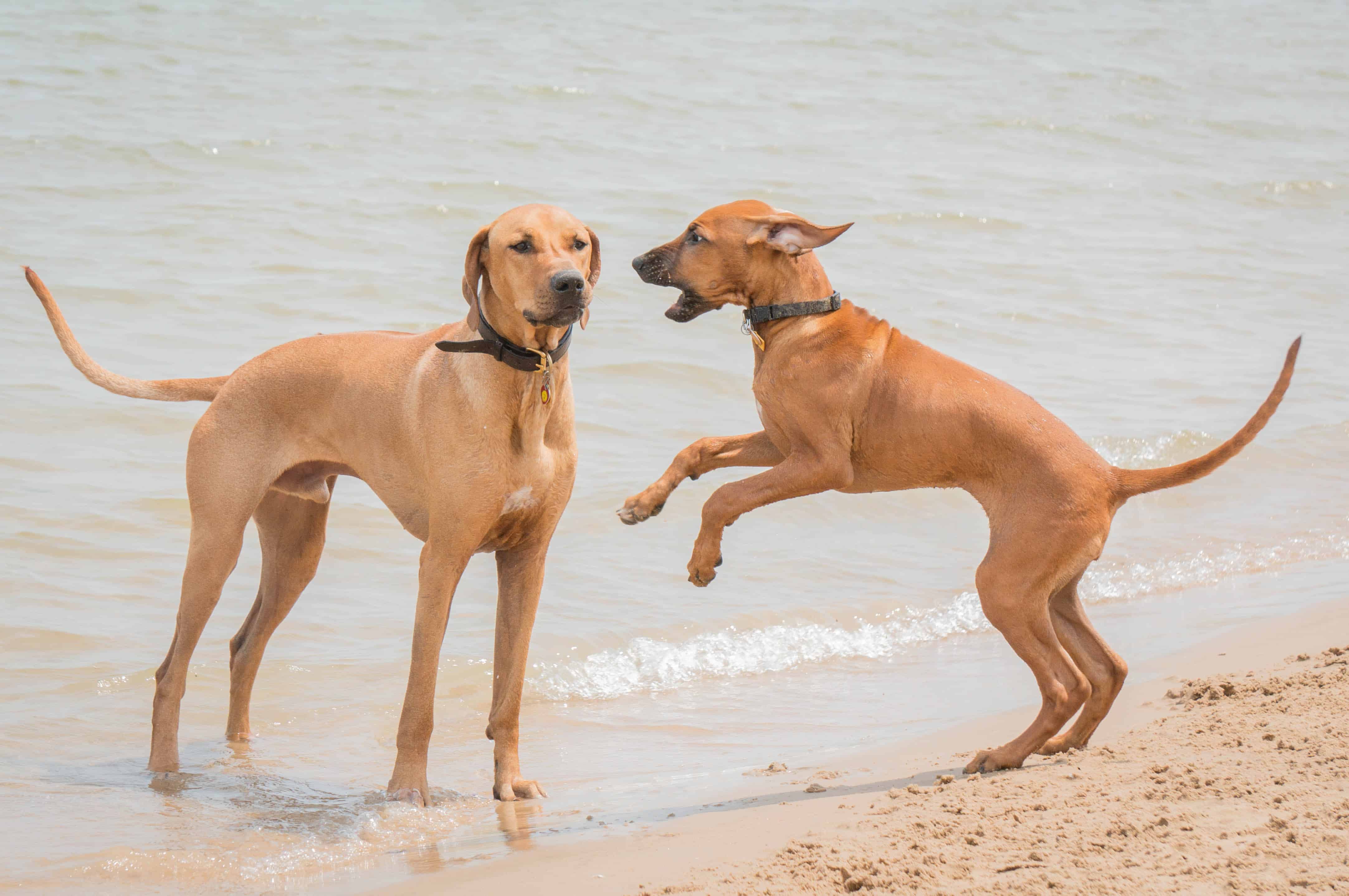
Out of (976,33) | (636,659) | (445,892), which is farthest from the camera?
(976,33)

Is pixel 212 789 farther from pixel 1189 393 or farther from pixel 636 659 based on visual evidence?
pixel 1189 393

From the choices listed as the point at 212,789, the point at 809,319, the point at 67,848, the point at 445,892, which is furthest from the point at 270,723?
the point at 809,319

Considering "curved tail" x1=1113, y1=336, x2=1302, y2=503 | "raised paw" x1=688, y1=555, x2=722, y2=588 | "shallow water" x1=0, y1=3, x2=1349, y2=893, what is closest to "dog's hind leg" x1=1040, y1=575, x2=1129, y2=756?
"curved tail" x1=1113, y1=336, x2=1302, y2=503

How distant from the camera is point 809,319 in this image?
498cm

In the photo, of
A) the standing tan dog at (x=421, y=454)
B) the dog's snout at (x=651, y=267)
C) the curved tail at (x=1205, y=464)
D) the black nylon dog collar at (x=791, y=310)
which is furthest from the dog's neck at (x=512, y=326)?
the curved tail at (x=1205, y=464)

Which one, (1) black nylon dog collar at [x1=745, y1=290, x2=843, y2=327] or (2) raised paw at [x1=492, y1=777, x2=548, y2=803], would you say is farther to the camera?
(1) black nylon dog collar at [x1=745, y1=290, x2=843, y2=327]

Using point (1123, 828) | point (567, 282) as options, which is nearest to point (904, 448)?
point (567, 282)

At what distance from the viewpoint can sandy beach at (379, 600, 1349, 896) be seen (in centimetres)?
318

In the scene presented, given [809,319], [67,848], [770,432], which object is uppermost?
[809,319]

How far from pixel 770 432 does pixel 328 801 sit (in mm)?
1985

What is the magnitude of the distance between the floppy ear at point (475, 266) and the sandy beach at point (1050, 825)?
5.68ft

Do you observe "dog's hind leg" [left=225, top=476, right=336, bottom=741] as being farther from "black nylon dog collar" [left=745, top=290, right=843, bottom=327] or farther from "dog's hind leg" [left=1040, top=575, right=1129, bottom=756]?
"dog's hind leg" [left=1040, top=575, right=1129, bottom=756]

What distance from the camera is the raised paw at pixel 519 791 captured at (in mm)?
4699

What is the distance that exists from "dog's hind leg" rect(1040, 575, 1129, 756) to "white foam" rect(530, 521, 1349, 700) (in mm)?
1866
